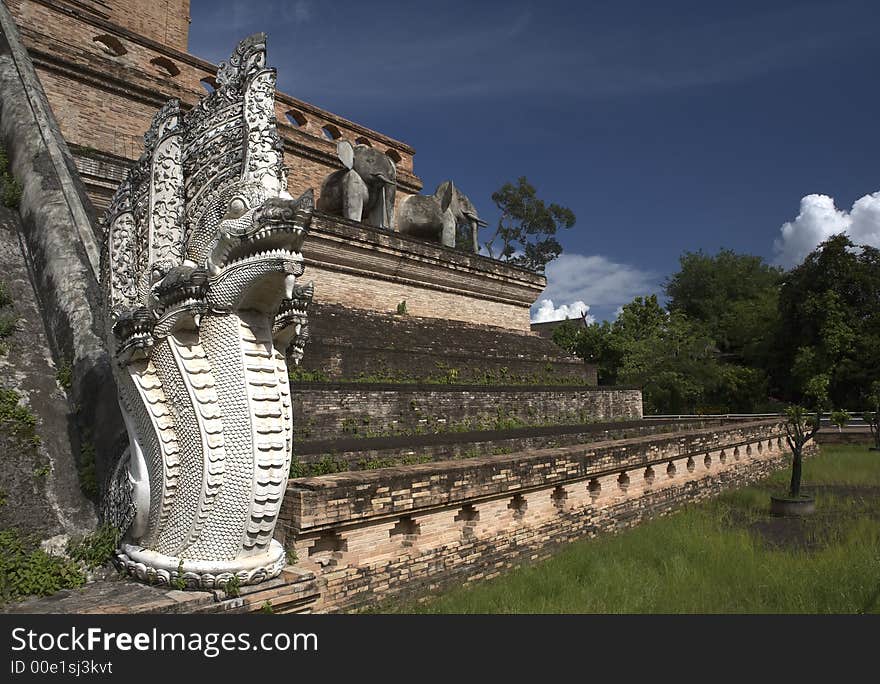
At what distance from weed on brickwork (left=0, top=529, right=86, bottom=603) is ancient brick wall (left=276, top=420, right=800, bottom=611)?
1.11 m

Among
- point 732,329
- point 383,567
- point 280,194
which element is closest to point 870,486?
point 383,567

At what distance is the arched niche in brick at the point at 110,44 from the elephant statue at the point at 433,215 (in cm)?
568

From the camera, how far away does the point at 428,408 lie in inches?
277

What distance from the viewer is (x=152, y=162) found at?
3.37 meters

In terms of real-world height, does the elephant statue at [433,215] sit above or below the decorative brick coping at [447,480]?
above

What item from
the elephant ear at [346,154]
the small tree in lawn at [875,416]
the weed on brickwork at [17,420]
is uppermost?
the elephant ear at [346,154]

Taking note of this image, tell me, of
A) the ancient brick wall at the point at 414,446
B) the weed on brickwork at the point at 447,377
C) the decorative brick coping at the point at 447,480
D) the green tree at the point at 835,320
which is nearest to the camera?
the decorative brick coping at the point at 447,480

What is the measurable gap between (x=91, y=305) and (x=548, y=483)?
13.3 ft

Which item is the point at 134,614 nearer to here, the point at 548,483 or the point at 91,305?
the point at 91,305

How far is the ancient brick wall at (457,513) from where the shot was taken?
155 inches

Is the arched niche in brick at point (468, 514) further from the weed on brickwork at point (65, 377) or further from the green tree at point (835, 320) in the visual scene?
the green tree at point (835, 320)

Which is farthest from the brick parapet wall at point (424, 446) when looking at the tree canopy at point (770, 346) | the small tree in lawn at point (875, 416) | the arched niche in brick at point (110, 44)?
the tree canopy at point (770, 346)

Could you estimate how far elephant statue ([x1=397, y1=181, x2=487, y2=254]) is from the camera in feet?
39.2

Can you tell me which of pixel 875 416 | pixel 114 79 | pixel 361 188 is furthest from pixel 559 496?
pixel 875 416
